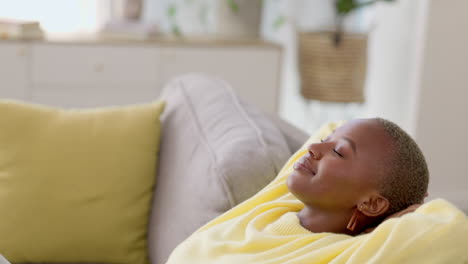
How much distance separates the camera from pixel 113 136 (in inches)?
89.4

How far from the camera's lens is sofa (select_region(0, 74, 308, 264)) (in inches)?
69.2

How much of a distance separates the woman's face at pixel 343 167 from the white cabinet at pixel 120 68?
8.76 ft

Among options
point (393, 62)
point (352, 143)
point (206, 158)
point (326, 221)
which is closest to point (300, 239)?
point (326, 221)

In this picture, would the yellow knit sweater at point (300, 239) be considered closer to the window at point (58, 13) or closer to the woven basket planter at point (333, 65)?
the woven basket planter at point (333, 65)

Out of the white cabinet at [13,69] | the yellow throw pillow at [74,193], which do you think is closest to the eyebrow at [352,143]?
the yellow throw pillow at [74,193]

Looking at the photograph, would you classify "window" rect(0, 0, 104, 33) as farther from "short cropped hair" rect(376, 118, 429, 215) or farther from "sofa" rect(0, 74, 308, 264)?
"short cropped hair" rect(376, 118, 429, 215)

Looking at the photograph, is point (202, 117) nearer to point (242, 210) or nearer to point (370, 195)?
point (242, 210)

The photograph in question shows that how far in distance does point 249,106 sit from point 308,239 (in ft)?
3.10

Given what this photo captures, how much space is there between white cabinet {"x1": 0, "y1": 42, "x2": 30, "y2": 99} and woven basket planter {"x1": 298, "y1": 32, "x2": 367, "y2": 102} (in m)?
1.43

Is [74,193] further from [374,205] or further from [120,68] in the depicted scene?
[120,68]

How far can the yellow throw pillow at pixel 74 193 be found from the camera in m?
2.19

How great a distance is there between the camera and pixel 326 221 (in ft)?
4.66

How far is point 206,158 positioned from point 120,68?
85.2 inches

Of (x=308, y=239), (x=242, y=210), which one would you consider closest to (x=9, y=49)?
(x=242, y=210)
